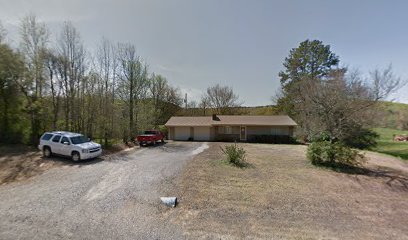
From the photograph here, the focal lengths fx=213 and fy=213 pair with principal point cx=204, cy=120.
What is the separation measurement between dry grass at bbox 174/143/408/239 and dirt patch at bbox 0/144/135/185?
765cm

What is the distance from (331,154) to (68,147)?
16.2m

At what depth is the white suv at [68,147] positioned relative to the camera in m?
13.0

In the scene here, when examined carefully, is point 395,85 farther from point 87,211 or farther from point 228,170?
point 87,211

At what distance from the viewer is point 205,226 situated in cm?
576

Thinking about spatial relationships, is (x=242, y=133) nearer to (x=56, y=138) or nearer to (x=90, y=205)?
(x=56, y=138)

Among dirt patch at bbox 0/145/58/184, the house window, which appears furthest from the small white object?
the house window

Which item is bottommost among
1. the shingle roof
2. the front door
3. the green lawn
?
the green lawn

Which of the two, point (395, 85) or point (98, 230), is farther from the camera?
point (395, 85)

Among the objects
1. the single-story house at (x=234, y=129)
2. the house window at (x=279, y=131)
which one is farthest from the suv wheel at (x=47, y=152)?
the house window at (x=279, y=131)

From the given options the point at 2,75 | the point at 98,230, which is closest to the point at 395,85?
the point at 98,230

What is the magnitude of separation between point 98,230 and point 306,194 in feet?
24.0

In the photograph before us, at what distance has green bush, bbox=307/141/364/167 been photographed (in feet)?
43.2

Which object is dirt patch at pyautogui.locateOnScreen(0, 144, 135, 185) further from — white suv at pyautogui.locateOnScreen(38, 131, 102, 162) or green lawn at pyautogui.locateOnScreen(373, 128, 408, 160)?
green lawn at pyautogui.locateOnScreen(373, 128, 408, 160)

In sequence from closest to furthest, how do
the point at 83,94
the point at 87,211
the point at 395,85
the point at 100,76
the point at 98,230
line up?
the point at 98,230 → the point at 87,211 → the point at 395,85 → the point at 83,94 → the point at 100,76
